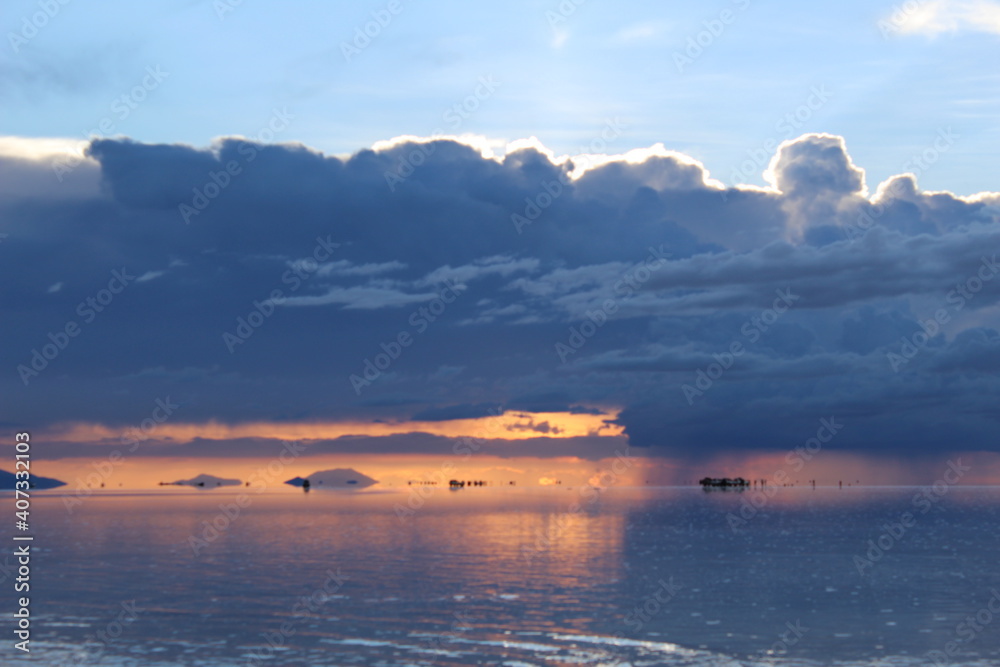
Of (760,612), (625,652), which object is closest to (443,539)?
(760,612)

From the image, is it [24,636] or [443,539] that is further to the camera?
[443,539]

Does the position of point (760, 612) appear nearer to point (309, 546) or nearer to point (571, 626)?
point (571, 626)

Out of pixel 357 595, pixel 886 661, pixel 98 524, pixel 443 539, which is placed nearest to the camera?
pixel 886 661

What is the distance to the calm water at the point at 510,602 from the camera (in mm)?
48844

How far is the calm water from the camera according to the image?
4884 cm

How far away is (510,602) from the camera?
2504 inches

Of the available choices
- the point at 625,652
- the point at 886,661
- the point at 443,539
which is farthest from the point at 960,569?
the point at 443,539

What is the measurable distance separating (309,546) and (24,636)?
5640 centimetres

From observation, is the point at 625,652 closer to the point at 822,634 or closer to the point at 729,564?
the point at 822,634

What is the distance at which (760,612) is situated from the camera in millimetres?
60062

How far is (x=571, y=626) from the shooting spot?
55.0m

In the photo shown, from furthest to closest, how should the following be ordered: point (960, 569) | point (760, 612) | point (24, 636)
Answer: point (960, 569) → point (760, 612) → point (24, 636)

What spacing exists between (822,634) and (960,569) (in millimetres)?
38777

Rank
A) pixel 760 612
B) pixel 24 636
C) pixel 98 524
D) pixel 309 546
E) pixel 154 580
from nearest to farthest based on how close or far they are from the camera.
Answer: pixel 24 636 < pixel 760 612 < pixel 154 580 < pixel 309 546 < pixel 98 524
